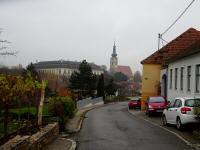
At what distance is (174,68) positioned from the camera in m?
37.1

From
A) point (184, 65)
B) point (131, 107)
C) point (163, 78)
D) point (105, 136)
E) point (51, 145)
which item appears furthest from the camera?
point (131, 107)

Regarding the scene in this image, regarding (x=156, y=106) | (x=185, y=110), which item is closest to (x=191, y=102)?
(x=185, y=110)

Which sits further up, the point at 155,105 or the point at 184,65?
the point at 184,65

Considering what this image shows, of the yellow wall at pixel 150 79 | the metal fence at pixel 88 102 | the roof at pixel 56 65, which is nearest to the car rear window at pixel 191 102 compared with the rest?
the yellow wall at pixel 150 79

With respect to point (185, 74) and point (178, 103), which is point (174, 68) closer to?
point (185, 74)

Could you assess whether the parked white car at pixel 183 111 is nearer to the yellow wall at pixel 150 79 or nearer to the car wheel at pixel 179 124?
the car wheel at pixel 179 124

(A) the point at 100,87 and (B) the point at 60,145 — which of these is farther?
(A) the point at 100,87

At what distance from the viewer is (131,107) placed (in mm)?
58062

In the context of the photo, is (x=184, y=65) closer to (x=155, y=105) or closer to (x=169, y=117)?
(x=155, y=105)

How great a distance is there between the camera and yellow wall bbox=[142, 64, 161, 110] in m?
53.1

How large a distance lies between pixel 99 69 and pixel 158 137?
149 metres

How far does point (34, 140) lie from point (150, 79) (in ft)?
137

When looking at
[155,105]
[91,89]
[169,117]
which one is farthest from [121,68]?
[169,117]

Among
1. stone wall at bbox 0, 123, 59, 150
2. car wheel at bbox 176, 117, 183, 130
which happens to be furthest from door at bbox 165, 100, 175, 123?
stone wall at bbox 0, 123, 59, 150
